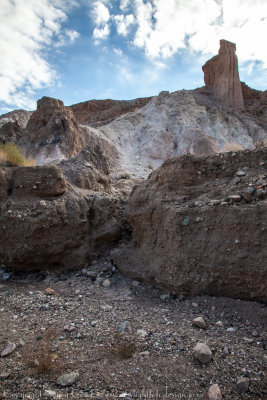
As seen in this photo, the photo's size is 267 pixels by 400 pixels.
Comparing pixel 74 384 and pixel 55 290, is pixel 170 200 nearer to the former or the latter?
pixel 55 290

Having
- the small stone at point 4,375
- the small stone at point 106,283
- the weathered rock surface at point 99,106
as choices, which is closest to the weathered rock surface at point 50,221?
the small stone at point 106,283

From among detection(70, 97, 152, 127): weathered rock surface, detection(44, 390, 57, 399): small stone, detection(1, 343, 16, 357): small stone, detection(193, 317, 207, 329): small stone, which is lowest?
detection(44, 390, 57, 399): small stone

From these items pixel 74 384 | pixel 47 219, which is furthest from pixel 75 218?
pixel 74 384

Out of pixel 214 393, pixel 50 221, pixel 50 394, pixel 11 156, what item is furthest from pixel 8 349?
pixel 11 156

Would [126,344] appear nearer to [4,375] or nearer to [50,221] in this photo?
[4,375]

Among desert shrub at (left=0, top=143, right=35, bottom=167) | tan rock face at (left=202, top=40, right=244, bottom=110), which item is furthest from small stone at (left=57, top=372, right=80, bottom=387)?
tan rock face at (left=202, top=40, right=244, bottom=110)

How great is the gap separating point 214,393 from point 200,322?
0.98 meters

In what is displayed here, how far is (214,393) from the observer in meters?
2.23

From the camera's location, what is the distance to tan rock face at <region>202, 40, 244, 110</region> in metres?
27.7

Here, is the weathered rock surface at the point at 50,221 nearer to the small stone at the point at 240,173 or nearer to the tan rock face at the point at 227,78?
the small stone at the point at 240,173

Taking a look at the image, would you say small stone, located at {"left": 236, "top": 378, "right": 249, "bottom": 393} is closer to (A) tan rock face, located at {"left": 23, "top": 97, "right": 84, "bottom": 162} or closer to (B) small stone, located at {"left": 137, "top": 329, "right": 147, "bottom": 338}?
(B) small stone, located at {"left": 137, "top": 329, "right": 147, "bottom": 338}

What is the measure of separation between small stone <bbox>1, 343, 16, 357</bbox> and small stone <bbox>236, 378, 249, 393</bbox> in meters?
2.27

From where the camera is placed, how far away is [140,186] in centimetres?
552

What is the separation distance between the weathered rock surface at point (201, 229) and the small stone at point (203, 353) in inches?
41.9
